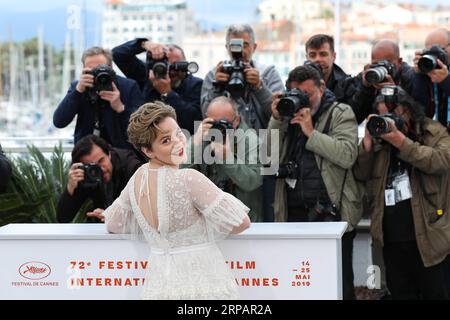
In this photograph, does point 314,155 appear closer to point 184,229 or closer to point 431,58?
point 431,58

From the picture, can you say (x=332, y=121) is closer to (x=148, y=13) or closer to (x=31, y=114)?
(x=148, y=13)

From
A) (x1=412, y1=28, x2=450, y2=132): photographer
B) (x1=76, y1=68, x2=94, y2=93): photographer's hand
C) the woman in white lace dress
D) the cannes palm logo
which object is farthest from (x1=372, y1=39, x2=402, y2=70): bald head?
the cannes palm logo

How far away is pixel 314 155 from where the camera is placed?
6859 mm

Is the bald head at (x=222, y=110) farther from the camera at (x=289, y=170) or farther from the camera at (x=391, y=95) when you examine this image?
the camera at (x=391, y=95)

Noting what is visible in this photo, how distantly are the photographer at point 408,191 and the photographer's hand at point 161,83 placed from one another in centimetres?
162

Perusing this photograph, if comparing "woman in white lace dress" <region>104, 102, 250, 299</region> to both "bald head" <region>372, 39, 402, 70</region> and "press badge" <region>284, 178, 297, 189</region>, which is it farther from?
"bald head" <region>372, 39, 402, 70</region>

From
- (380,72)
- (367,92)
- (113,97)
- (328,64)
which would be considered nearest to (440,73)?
(380,72)

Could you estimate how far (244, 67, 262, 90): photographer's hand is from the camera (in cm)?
728

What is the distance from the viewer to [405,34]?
27688mm

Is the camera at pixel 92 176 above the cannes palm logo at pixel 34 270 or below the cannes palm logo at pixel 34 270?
above

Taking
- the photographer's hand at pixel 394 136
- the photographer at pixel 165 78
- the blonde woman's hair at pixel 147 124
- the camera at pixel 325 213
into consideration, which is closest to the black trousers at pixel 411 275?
the camera at pixel 325 213

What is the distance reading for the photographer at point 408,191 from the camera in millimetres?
6695

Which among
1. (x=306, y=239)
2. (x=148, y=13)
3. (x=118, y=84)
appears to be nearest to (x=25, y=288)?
(x=306, y=239)

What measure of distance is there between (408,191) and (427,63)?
91cm
